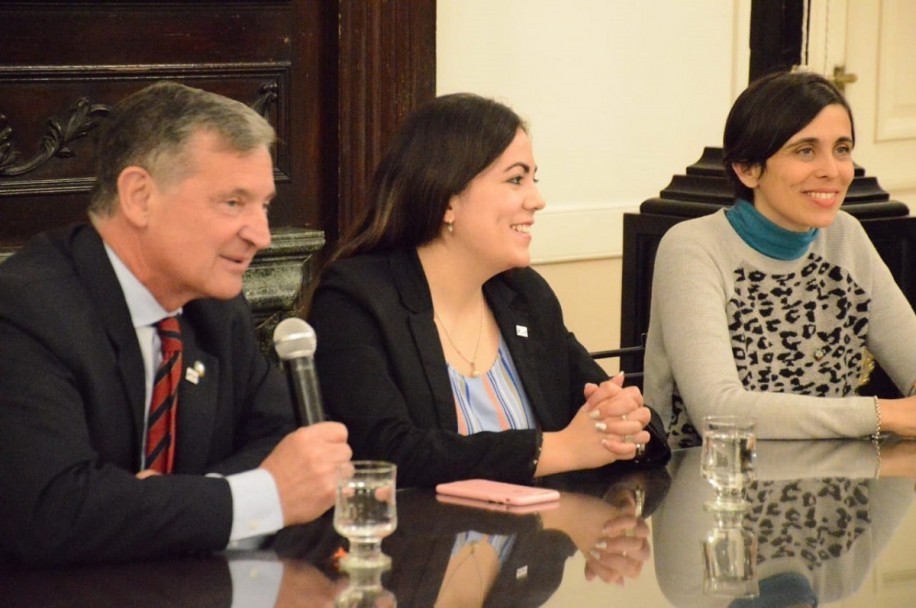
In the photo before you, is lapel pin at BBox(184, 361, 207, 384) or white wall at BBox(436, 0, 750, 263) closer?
lapel pin at BBox(184, 361, 207, 384)

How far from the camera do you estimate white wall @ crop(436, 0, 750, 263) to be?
4461mm

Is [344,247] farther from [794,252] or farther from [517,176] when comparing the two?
[794,252]

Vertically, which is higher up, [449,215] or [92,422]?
[449,215]

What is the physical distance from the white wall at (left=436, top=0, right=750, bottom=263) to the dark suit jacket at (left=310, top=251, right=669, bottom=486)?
5.67 feet

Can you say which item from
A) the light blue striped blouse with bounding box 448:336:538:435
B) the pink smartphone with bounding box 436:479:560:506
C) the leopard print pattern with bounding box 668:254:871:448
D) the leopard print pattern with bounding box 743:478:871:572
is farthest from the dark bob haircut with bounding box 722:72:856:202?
the pink smartphone with bounding box 436:479:560:506

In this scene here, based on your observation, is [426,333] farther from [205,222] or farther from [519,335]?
[205,222]

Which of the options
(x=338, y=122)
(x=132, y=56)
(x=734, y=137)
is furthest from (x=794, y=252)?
(x=132, y=56)

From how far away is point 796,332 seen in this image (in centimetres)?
301

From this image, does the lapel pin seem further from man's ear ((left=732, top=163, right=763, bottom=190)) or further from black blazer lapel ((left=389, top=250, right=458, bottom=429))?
man's ear ((left=732, top=163, right=763, bottom=190))

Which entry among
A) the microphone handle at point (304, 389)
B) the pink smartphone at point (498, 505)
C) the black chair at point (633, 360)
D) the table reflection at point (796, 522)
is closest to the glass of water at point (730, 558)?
the table reflection at point (796, 522)

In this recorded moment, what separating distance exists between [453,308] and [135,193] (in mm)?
835

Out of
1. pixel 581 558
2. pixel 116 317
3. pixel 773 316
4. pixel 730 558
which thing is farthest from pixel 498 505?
pixel 773 316

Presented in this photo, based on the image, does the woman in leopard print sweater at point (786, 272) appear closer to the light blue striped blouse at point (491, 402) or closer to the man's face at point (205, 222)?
the light blue striped blouse at point (491, 402)

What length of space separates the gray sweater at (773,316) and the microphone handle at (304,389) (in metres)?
1.09
